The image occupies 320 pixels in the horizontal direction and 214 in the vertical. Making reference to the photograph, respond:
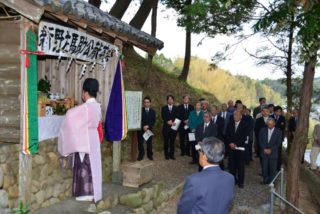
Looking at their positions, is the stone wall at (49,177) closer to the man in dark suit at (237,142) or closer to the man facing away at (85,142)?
the man facing away at (85,142)

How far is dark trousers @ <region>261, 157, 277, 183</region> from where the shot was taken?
414 inches

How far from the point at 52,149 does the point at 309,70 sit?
560 cm

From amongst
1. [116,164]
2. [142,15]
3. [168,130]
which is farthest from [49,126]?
[142,15]

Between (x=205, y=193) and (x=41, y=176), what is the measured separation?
376 centimetres

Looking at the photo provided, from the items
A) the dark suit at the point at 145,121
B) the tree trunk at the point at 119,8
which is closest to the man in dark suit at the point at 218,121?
the dark suit at the point at 145,121

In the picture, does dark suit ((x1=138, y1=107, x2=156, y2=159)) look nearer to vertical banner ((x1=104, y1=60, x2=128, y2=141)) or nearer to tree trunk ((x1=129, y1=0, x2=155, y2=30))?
vertical banner ((x1=104, y1=60, x2=128, y2=141))

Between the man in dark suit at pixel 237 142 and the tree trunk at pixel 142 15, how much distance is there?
890 centimetres

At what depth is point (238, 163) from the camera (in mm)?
10211

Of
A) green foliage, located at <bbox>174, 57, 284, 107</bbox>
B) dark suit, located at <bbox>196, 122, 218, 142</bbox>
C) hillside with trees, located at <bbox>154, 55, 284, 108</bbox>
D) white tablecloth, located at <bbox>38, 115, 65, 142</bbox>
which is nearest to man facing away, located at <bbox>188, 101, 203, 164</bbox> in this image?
dark suit, located at <bbox>196, 122, 218, 142</bbox>

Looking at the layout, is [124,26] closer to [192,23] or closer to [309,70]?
[192,23]

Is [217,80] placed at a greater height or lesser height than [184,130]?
greater

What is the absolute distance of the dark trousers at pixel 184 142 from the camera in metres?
12.6

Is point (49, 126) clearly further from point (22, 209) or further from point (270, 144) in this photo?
point (270, 144)

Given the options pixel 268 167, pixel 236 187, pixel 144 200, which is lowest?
pixel 236 187
